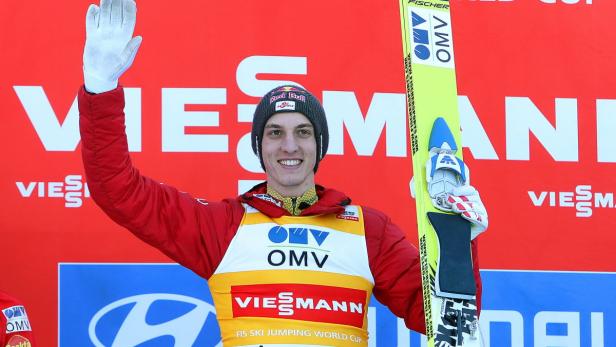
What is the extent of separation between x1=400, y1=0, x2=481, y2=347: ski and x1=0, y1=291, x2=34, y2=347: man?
1.18 m

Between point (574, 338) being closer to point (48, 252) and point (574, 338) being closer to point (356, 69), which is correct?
point (356, 69)

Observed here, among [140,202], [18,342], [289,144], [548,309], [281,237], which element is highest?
[289,144]

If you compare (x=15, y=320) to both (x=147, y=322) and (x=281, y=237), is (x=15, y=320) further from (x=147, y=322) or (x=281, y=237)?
(x=281, y=237)

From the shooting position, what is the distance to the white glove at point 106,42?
8.93 ft

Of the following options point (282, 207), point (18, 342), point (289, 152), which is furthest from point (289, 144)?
point (18, 342)

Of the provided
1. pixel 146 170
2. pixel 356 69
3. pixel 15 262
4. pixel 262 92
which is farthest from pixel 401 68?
pixel 15 262

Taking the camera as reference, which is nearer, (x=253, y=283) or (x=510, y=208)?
(x=253, y=283)

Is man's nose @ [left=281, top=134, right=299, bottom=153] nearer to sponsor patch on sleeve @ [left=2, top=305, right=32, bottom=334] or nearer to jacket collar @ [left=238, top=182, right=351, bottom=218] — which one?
jacket collar @ [left=238, top=182, right=351, bottom=218]

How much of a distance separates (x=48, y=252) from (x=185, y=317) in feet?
1.57

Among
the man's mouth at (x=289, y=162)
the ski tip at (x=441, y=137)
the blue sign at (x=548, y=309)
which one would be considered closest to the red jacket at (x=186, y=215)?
the man's mouth at (x=289, y=162)

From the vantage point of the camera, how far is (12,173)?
12.2 feet

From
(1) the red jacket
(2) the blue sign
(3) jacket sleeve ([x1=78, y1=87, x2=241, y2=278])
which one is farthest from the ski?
(2) the blue sign

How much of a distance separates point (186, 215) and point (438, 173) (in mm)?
650

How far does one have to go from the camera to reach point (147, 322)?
12.2 ft
